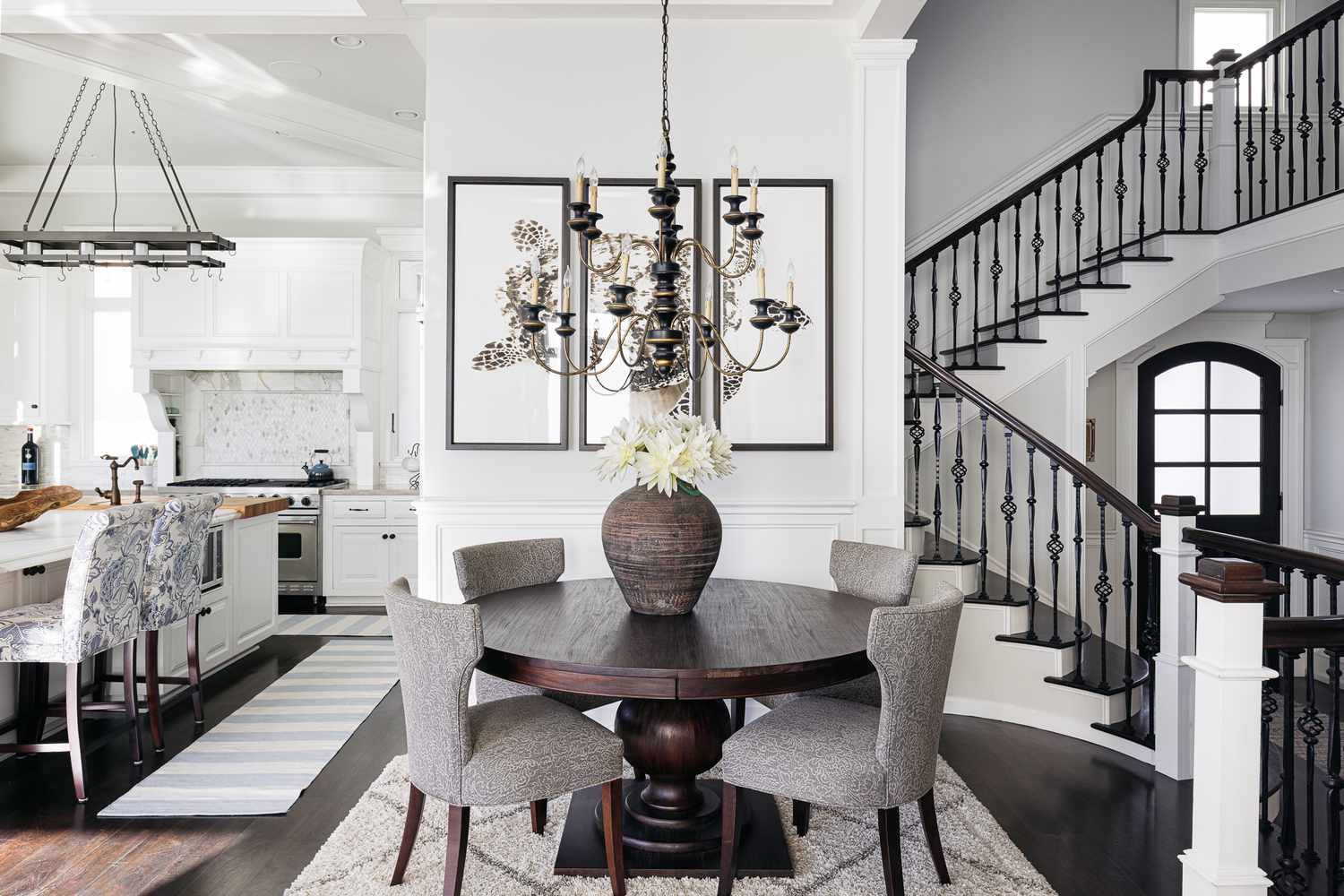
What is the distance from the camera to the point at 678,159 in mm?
3375

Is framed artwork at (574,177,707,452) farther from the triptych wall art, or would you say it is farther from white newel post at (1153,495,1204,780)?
white newel post at (1153,495,1204,780)

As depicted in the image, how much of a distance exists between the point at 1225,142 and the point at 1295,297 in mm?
1134

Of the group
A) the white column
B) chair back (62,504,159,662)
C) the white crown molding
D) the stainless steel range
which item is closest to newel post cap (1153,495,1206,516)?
the white column

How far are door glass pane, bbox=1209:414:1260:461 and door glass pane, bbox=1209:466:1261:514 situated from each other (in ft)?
0.29

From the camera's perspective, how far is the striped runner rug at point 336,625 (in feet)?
17.2

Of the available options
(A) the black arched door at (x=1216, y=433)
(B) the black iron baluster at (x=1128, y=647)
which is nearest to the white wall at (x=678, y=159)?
(B) the black iron baluster at (x=1128, y=647)

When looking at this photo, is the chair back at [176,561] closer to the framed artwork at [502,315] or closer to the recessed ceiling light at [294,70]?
the framed artwork at [502,315]

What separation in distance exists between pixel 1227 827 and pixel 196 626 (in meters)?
3.96

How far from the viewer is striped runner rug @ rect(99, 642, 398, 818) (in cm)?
280

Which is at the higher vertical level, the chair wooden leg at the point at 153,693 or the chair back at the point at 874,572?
the chair back at the point at 874,572

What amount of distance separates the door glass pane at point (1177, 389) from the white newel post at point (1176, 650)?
3101 millimetres

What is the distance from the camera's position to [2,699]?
3.29 metres

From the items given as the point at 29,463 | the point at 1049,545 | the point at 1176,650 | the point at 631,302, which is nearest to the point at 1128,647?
the point at 1176,650

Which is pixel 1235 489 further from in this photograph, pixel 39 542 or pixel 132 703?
pixel 39 542
